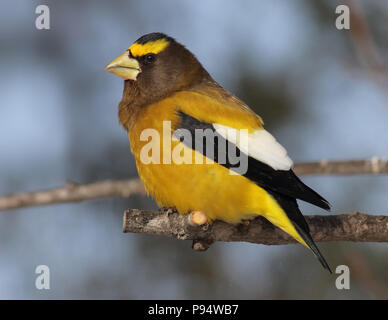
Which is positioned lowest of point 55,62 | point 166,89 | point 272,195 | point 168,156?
point 272,195

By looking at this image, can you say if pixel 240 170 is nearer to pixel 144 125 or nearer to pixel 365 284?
pixel 144 125

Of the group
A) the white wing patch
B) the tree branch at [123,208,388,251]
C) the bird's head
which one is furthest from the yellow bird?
the bird's head

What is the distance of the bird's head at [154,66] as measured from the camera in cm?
481

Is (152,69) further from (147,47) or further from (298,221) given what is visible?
(298,221)

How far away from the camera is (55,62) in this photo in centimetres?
820

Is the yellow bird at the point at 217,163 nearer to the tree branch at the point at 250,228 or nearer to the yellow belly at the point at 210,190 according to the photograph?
the yellow belly at the point at 210,190

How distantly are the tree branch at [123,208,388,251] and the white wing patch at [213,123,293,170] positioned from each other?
1.72ft

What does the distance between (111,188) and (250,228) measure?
1.84 meters

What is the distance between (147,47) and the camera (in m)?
4.82

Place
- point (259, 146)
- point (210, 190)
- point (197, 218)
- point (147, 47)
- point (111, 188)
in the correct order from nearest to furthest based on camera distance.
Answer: point (197, 218) → point (210, 190) → point (259, 146) → point (147, 47) → point (111, 188)

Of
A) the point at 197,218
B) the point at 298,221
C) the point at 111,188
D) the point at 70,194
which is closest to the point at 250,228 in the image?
the point at 298,221

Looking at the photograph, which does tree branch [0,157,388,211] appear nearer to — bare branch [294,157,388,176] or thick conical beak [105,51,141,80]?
bare branch [294,157,388,176]
